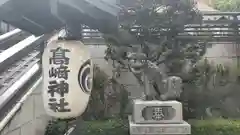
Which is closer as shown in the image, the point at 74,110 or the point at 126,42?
the point at 74,110

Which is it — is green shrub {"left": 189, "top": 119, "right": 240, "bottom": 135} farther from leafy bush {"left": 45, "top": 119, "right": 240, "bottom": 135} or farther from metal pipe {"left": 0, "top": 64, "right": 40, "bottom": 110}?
metal pipe {"left": 0, "top": 64, "right": 40, "bottom": 110}

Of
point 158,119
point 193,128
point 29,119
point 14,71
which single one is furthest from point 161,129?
point 14,71

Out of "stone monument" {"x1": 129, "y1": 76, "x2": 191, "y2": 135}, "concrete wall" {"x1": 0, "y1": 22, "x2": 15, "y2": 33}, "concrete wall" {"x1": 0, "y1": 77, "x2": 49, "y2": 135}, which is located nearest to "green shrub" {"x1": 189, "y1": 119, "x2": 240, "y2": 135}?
"stone monument" {"x1": 129, "y1": 76, "x2": 191, "y2": 135}

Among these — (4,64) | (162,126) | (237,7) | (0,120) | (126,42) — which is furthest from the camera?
(237,7)

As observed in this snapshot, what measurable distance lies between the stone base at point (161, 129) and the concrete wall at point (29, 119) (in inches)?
77.8

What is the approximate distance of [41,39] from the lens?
7.87 metres

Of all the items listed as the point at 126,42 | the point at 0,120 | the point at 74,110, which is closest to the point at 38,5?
the point at 74,110

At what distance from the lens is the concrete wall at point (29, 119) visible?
4.85 meters

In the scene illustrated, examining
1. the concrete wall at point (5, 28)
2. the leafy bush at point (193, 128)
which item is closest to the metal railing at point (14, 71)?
the leafy bush at point (193, 128)

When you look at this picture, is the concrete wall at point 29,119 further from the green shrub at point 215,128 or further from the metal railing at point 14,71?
the green shrub at point 215,128

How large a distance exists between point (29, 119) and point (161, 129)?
115 inches

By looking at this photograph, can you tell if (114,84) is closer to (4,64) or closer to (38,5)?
(4,64)

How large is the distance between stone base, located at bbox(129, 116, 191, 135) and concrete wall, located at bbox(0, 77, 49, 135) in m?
1.98

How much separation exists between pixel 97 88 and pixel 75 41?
6.57 m
